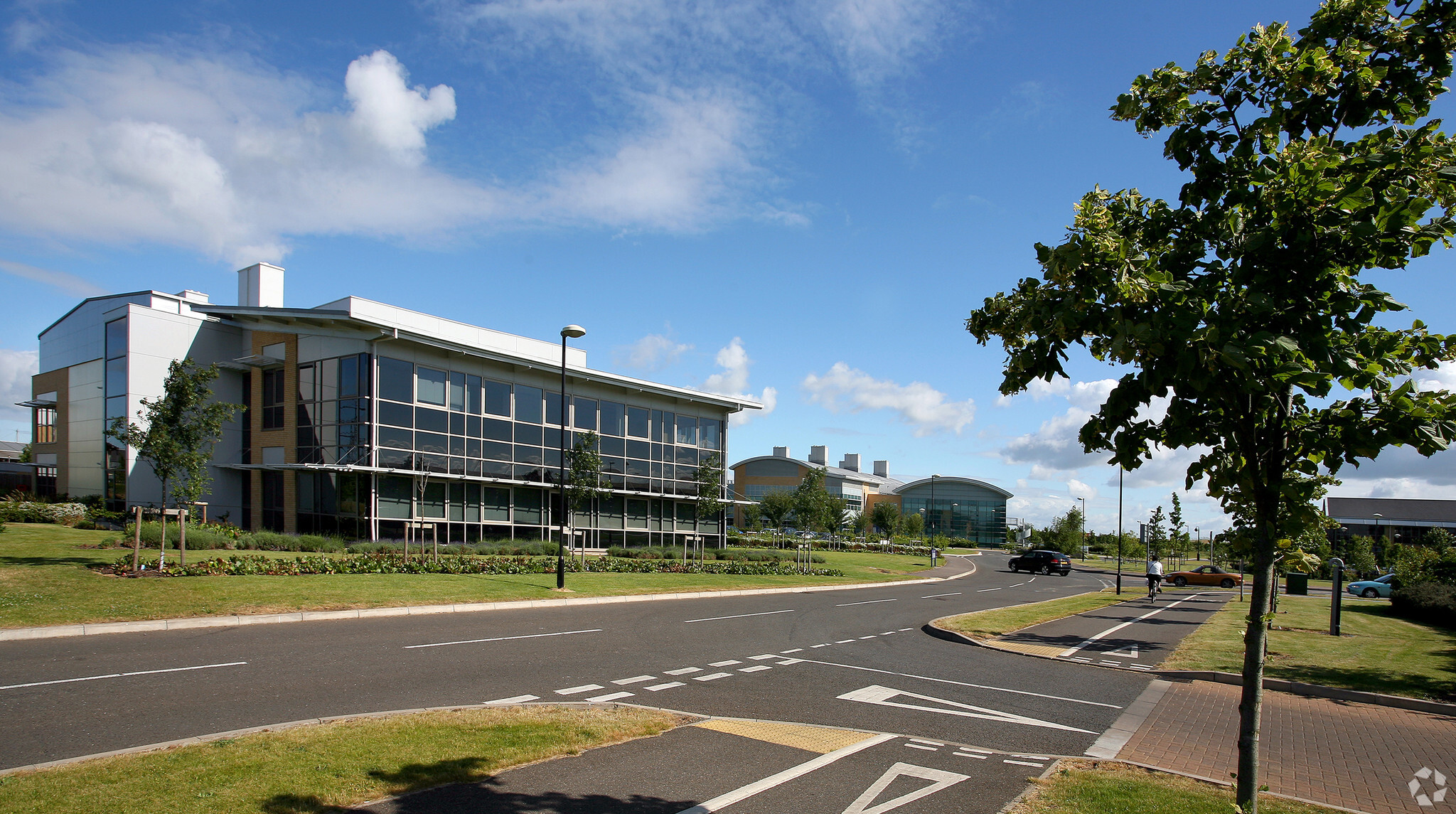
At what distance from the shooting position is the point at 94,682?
28.7 feet

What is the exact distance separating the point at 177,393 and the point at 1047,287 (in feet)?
67.6

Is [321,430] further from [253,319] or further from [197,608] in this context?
[197,608]

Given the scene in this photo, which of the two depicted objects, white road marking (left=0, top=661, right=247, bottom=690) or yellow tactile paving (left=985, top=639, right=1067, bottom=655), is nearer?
white road marking (left=0, top=661, right=247, bottom=690)

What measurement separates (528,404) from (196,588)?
2023 cm

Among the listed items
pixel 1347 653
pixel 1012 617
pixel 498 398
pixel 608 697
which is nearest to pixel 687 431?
pixel 498 398

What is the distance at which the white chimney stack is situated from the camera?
34688 millimetres

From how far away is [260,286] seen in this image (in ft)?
114

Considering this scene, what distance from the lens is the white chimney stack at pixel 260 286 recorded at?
34688mm

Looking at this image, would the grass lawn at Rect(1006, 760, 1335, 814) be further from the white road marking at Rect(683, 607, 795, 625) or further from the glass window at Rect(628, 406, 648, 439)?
the glass window at Rect(628, 406, 648, 439)

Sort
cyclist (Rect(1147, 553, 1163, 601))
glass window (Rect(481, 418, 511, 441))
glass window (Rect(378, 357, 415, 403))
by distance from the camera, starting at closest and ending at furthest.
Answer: cyclist (Rect(1147, 553, 1163, 601)) < glass window (Rect(378, 357, 415, 403)) < glass window (Rect(481, 418, 511, 441))

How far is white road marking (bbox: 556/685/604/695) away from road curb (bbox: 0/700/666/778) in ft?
1.51

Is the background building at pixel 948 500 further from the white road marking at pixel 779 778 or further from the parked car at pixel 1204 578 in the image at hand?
the white road marking at pixel 779 778

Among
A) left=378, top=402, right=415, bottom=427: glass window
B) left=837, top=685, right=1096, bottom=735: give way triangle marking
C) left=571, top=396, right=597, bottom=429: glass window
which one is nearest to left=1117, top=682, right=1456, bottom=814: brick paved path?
left=837, top=685, right=1096, bottom=735: give way triangle marking

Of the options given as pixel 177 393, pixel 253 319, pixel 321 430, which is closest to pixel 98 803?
pixel 177 393
